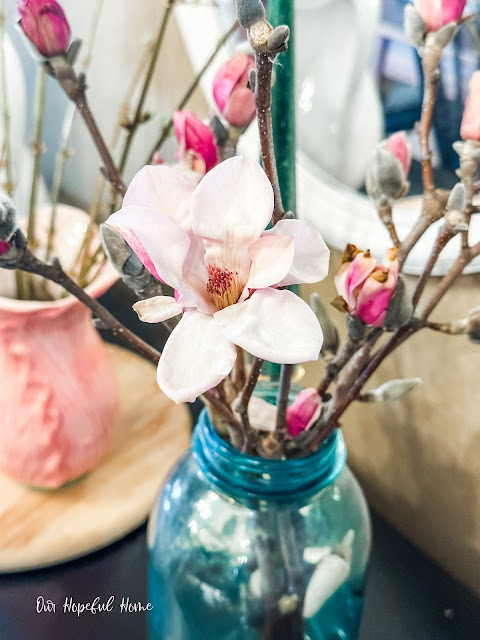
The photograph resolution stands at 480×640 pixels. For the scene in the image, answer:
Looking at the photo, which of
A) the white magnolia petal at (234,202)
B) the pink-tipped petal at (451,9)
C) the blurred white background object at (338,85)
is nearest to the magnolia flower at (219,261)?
the white magnolia petal at (234,202)

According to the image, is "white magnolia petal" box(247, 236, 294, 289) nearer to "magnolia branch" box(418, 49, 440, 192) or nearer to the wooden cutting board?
"magnolia branch" box(418, 49, 440, 192)

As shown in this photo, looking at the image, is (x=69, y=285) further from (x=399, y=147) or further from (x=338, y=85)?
(x=338, y=85)

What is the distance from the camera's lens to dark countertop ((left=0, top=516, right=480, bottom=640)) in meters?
0.32

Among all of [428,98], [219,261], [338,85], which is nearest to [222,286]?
[219,261]

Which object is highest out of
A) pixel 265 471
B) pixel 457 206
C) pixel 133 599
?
pixel 457 206

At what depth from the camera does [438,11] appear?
20 centimetres

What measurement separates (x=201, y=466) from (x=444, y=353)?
0.52ft

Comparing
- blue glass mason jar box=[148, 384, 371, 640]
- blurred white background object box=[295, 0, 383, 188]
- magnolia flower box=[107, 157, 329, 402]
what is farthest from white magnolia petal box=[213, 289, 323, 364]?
blurred white background object box=[295, 0, 383, 188]

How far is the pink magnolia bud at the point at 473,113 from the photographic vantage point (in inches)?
7.9

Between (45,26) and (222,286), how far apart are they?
4.1 inches

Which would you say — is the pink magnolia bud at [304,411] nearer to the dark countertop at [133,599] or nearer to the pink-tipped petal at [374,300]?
the pink-tipped petal at [374,300]

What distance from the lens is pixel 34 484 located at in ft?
1.17

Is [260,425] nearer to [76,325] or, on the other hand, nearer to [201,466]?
[201,466]

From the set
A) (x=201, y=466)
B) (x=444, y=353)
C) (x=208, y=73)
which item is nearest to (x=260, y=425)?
(x=201, y=466)
